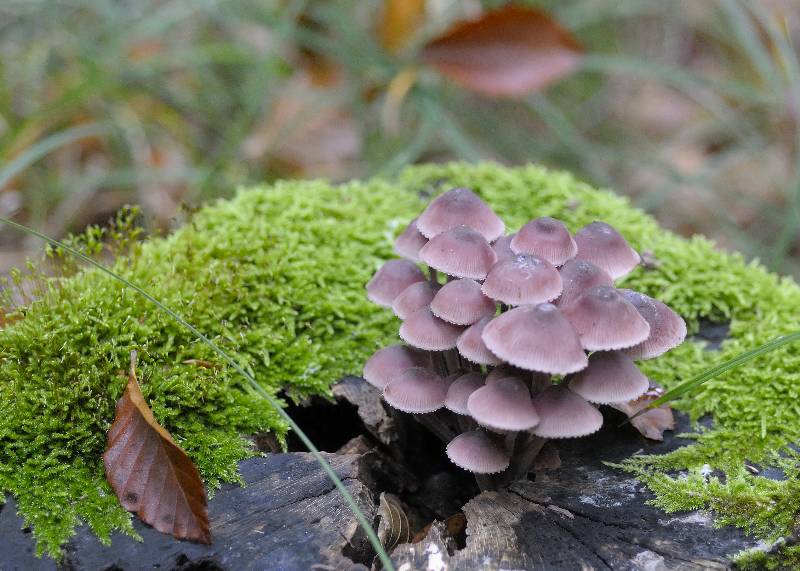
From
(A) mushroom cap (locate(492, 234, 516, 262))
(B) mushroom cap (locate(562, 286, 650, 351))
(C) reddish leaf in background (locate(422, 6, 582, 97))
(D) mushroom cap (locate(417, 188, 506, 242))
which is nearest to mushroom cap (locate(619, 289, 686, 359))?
(B) mushroom cap (locate(562, 286, 650, 351))

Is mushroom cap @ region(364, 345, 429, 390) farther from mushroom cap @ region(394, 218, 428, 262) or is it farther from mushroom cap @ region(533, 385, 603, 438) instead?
mushroom cap @ region(533, 385, 603, 438)

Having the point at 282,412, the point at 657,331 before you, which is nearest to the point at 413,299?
the point at 282,412

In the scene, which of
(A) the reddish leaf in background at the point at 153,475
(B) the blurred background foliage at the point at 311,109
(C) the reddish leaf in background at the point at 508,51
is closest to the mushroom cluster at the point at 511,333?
(A) the reddish leaf in background at the point at 153,475

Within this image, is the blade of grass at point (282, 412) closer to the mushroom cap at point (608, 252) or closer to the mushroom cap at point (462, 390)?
the mushroom cap at point (462, 390)

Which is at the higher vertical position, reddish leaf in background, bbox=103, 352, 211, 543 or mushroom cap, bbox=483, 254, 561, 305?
mushroom cap, bbox=483, 254, 561, 305

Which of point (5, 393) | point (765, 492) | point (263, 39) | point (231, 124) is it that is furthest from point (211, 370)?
point (263, 39)

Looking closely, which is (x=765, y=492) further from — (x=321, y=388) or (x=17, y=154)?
(x=17, y=154)
